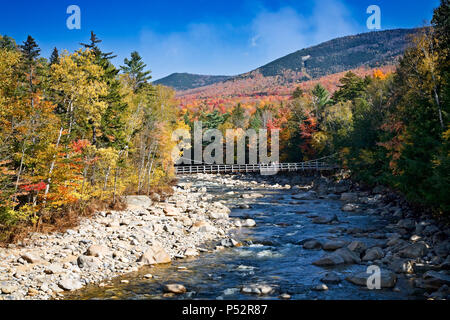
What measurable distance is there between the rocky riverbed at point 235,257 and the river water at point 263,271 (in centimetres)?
3

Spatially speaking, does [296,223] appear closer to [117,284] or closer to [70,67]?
[117,284]

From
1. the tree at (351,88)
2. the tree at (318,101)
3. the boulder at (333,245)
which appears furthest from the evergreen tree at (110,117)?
the tree at (351,88)

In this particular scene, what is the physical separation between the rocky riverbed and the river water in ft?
0.10

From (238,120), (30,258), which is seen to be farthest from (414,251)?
(238,120)

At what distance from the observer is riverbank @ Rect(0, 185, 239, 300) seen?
9.43 m

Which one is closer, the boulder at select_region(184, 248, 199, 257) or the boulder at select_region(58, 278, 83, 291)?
the boulder at select_region(58, 278, 83, 291)

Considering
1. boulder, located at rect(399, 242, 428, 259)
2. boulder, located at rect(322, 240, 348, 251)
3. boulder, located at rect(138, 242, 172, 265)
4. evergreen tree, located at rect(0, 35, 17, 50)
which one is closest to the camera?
boulder, located at rect(399, 242, 428, 259)

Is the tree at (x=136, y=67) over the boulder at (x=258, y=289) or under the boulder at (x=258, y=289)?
over

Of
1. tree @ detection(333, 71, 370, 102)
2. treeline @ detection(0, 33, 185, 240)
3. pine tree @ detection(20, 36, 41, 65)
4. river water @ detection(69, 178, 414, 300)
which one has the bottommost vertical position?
river water @ detection(69, 178, 414, 300)

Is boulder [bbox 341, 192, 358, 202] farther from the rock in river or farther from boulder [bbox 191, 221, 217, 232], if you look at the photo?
the rock in river

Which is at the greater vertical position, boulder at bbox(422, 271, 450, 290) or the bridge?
the bridge

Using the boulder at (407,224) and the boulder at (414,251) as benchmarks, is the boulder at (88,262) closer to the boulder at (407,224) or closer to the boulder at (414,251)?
the boulder at (414,251)

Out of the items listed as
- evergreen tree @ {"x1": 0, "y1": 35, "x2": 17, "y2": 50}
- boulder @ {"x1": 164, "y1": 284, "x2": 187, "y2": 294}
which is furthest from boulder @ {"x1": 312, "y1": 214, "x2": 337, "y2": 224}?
evergreen tree @ {"x1": 0, "y1": 35, "x2": 17, "y2": 50}

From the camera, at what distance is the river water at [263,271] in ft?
30.4
